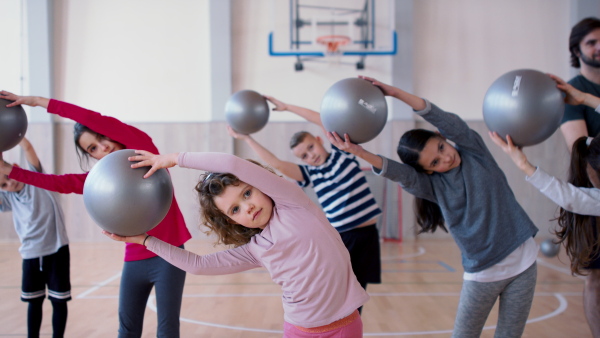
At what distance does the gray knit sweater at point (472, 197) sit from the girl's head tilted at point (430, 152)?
4 cm

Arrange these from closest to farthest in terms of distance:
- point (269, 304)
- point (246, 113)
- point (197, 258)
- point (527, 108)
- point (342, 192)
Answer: point (197, 258), point (527, 108), point (342, 192), point (246, 113), point (269, 304)

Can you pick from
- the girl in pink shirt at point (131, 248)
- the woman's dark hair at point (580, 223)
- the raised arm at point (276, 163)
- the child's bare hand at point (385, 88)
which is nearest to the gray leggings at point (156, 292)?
the girl in pink shirt at point (131, 248)

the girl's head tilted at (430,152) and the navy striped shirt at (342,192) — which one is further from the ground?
the girl's head tilted at (430,152)

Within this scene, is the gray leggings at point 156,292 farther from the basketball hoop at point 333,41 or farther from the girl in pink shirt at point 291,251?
the basketball hoop at point 333,41

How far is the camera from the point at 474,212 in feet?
6.77

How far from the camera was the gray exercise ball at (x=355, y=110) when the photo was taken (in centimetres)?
220

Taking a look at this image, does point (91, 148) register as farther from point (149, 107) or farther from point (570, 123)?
point (149, 107)

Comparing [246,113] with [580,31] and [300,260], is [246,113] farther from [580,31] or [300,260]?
[580,31]

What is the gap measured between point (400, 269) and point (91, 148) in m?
3.99

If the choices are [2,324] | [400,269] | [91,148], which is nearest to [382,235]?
[400,269]

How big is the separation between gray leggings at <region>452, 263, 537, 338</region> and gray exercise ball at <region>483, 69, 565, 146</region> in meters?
0.56

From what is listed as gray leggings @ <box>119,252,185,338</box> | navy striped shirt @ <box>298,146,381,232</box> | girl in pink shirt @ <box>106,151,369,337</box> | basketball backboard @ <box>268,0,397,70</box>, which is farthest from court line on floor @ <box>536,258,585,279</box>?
gray leggings @ <box>119,252,185,338</box>

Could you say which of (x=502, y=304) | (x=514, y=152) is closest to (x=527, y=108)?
(x=514, y=152)

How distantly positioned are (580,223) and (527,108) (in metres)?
0.62
